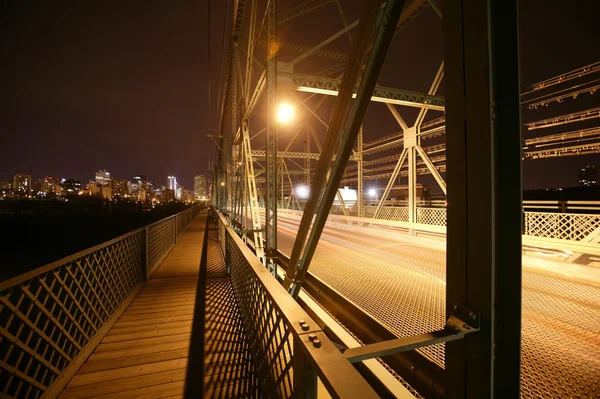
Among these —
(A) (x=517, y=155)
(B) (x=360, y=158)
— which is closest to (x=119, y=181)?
(B) (x=360, y=158)

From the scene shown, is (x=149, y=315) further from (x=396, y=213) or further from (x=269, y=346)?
(x=396, y=213)

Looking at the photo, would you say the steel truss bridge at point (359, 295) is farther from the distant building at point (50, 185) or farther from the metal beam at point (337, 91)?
the distant building at point (50, 185)

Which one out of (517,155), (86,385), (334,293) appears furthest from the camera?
(334,293)

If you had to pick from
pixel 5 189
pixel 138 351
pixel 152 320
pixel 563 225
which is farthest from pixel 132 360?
pixel 5 189

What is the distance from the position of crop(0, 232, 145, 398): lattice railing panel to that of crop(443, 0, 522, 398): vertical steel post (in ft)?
11.6

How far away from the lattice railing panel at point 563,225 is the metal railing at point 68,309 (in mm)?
12711

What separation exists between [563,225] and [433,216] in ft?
14.8

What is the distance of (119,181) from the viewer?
147000 millimetres

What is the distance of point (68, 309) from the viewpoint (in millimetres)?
3588

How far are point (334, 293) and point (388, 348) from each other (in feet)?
10.8

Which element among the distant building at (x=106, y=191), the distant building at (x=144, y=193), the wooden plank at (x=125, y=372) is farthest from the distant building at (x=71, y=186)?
the wooden plank at (x=125, y=372)

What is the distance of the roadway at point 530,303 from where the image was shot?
93.9 inches

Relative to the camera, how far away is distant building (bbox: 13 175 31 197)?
114475mm

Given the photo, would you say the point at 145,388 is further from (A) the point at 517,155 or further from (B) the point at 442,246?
(B) the point at 442,246
